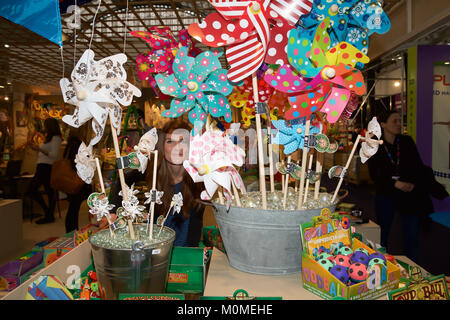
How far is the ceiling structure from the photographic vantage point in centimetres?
423

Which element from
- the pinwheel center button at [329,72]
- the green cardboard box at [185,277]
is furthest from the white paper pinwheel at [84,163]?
the pinwheel center button at [329,72]

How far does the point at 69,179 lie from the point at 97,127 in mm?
2285

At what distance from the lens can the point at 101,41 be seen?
18.8 feet

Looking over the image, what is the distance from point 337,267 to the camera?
0.74 meters

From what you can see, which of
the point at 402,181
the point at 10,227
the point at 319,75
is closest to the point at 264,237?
the point at 319,75

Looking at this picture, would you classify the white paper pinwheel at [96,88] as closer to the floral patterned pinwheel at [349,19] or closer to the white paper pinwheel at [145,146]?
the white paper pinwheel at [145,146]

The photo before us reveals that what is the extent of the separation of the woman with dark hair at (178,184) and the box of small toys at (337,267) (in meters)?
0.75

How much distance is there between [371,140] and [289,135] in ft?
0.73

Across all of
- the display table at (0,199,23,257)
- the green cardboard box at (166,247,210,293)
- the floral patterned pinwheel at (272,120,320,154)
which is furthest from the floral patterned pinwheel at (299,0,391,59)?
the display table at (0,199,23,257)

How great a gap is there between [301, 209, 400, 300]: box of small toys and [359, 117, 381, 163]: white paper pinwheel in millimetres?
223

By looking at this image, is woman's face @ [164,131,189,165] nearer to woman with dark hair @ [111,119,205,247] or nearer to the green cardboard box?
woman with dark hair @ [111,119,205,247]

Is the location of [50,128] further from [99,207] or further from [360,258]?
[360,258]
